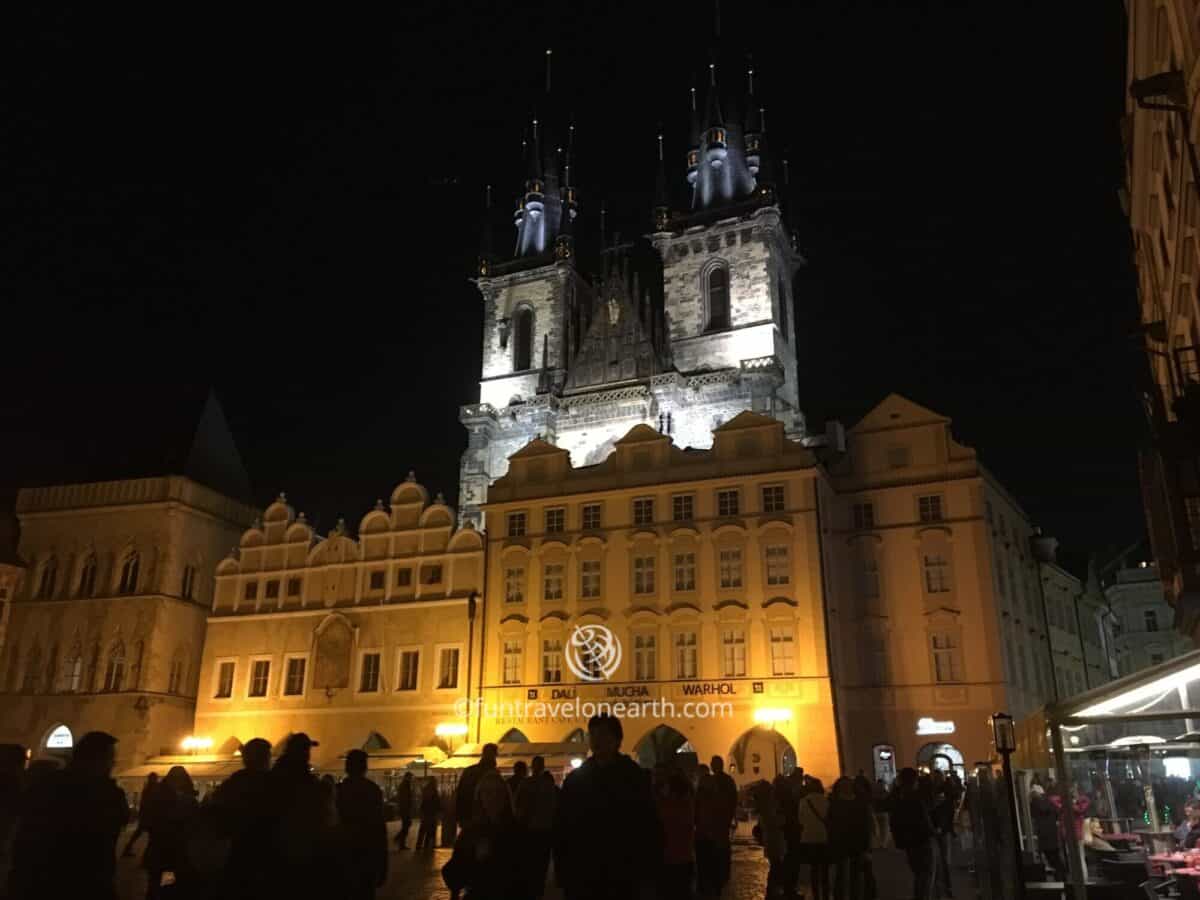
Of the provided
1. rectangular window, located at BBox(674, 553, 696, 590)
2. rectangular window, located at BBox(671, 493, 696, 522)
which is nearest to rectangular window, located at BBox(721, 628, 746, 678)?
rectangular window, located at BBox(674, 553, 696, 590)

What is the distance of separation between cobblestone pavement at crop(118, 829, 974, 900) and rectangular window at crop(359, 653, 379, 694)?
1809 cm

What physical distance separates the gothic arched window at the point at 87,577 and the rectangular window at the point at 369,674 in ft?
46.9

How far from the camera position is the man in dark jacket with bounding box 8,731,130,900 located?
5973 millimetres

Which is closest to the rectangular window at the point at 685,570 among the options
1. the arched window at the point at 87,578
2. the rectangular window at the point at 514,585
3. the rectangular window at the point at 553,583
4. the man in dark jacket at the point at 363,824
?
the rectangular window at the point at 553,583

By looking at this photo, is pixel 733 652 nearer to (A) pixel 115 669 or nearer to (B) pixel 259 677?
(B) pixel 259 677

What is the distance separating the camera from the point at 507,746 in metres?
32.3

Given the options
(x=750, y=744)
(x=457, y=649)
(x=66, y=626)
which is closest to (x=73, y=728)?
(x=66, y=626)

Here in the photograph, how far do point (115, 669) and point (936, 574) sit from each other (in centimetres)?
3395

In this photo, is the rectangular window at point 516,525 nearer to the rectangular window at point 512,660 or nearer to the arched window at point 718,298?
the rectangular window at point 512,660

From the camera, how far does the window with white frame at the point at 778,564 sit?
35.9m

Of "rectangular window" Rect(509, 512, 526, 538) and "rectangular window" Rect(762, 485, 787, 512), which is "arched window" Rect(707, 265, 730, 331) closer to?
"rectangular window" Rect(762, 485, 787, 512)

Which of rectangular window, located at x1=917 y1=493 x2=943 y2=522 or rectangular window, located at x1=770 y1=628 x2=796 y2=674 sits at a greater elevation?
rectangular window, located at x1=917 y1=493 x2=943 y2=522

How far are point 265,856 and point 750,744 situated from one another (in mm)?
33102

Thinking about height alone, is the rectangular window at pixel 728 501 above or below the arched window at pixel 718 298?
below
